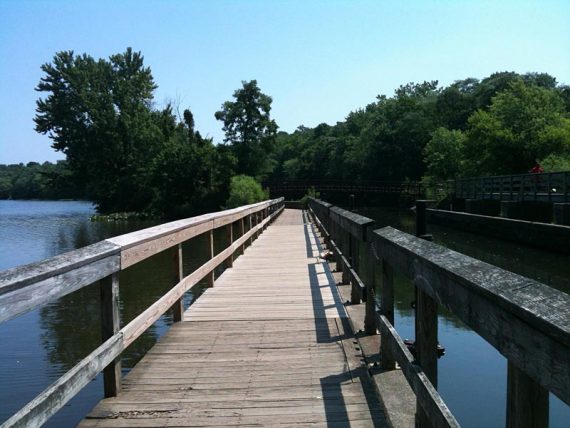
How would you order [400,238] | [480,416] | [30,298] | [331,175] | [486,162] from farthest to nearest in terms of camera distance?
1. [331,175]
2. [486,162]
3. [480,416]
4. [400,238]
5. [30,298]

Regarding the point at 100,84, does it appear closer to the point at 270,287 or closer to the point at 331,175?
the point at 331,175

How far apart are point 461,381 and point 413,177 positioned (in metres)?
65.3

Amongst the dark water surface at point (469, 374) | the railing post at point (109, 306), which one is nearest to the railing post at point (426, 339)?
the railing post at point (109, 306)

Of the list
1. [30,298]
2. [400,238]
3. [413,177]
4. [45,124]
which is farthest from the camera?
[413,177]

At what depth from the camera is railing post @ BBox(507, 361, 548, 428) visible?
4.81ft

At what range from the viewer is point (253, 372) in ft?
13.3

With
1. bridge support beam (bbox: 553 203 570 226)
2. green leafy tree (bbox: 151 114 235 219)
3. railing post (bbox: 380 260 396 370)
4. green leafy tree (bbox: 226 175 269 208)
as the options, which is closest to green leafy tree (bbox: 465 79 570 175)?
green leafy tree (bbox: 226 175 269 208)

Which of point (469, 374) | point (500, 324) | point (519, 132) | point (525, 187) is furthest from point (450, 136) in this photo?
point (500, 324)

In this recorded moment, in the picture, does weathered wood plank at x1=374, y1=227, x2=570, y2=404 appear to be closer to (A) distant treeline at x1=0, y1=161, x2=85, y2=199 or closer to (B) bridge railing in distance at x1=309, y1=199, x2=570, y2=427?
(B) bridge railing in distance at x1=309, y1=199, x2=570, y2=427

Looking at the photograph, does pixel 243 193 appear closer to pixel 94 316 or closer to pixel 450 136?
pixel 450 136

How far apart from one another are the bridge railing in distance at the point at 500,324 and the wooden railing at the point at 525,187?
19960 millimetres

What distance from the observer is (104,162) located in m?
62.1

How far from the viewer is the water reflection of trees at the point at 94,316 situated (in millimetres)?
7824

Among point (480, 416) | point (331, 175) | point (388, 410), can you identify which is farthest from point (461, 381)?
point (331, 175)
